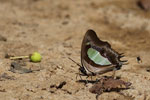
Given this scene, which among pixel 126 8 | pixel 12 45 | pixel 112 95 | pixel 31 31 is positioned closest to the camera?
pixel 112 95

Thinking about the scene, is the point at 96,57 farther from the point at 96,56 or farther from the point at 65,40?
the point at 65,40

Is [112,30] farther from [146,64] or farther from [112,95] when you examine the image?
[112,95]

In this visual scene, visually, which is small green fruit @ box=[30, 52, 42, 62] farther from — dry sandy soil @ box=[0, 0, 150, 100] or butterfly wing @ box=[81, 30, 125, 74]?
butterfly wing @ box=[81, 30, 125, 74]

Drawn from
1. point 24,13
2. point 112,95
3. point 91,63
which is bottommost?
point 112,95

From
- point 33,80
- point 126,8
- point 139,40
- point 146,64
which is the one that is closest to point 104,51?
point 146,64

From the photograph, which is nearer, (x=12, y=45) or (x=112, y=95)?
(x=112, y=95)

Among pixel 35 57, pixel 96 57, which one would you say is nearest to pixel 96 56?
pixel 96 57
